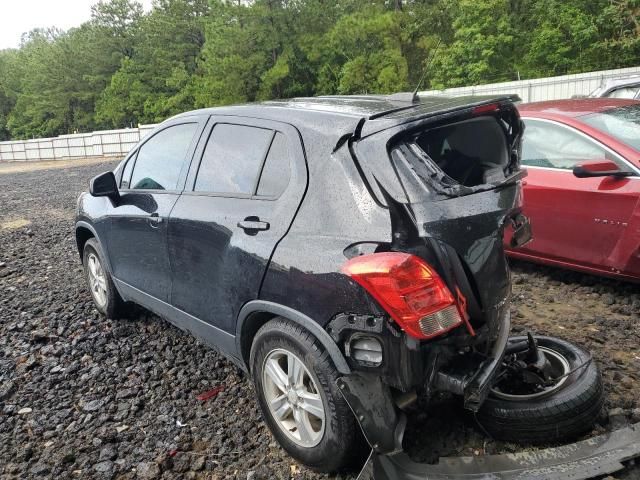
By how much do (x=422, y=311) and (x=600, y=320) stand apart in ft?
8.34

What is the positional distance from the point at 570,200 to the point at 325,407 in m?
3.05

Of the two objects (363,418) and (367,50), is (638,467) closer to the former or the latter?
(363,418)

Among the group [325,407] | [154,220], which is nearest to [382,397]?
[325,407]

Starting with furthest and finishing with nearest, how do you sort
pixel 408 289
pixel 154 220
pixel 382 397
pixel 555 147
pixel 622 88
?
pixel 622 88, pixel 555 147, pixel 154 220, pixel 382 397, pixel 408 289

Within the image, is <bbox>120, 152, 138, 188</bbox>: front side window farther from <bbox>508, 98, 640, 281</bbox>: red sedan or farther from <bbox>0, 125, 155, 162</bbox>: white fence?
<bbox>0, 125, 155, 162</bbox>: white fence

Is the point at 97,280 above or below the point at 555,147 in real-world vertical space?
below

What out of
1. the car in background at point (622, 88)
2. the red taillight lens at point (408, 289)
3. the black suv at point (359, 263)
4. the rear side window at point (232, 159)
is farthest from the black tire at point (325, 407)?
the car in background at point (622, 88)

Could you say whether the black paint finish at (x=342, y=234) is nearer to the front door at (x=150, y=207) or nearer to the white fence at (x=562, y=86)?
the front door at (x=150, y=207)

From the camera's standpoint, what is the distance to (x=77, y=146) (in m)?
34.5

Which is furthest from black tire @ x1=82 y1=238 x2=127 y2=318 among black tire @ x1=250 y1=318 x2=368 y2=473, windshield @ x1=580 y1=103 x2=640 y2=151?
windshield @ x1=580 y1=103 x2=640 y2=151

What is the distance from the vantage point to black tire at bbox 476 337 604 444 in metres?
2.44

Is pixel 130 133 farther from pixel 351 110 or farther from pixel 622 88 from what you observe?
pixel 351 110

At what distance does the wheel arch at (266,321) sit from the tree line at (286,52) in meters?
18.7

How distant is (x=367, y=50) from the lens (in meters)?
39.1
